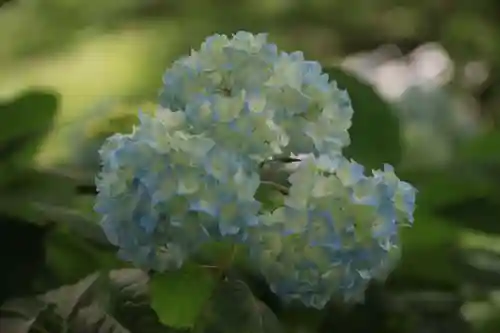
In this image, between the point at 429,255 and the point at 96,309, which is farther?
the point at 429,255

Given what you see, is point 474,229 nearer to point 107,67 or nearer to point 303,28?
point 107,67

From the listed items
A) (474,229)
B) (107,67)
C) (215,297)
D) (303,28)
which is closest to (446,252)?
(474,229)

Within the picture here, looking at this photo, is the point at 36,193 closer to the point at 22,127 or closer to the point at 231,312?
the point at 22,127

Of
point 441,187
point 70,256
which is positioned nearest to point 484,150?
point 441,187

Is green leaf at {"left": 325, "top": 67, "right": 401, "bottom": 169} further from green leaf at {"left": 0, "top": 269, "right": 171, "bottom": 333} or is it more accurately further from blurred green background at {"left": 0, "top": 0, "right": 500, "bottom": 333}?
green leaf at {"left": 0, "top": 269, "right": 171, "bottom": 333}

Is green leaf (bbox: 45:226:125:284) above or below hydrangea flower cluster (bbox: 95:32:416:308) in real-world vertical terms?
below

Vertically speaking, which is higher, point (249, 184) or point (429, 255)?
point (249, 184)

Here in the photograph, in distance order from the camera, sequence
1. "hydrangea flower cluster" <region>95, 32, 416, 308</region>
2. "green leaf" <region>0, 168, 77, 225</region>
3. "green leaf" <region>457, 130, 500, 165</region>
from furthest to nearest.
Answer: "green leaf" <region>457, 130, 500, 165</region> → "green leaf" <region>0, 168, 77, 225</region> → "hydrangea flower cluster" <region>95, 32, 416, 308</region>

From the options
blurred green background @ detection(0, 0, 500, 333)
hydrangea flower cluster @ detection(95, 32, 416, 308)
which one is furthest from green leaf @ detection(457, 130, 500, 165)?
hydrangea flower cluster @ detection(95, 32, 416, 308)
